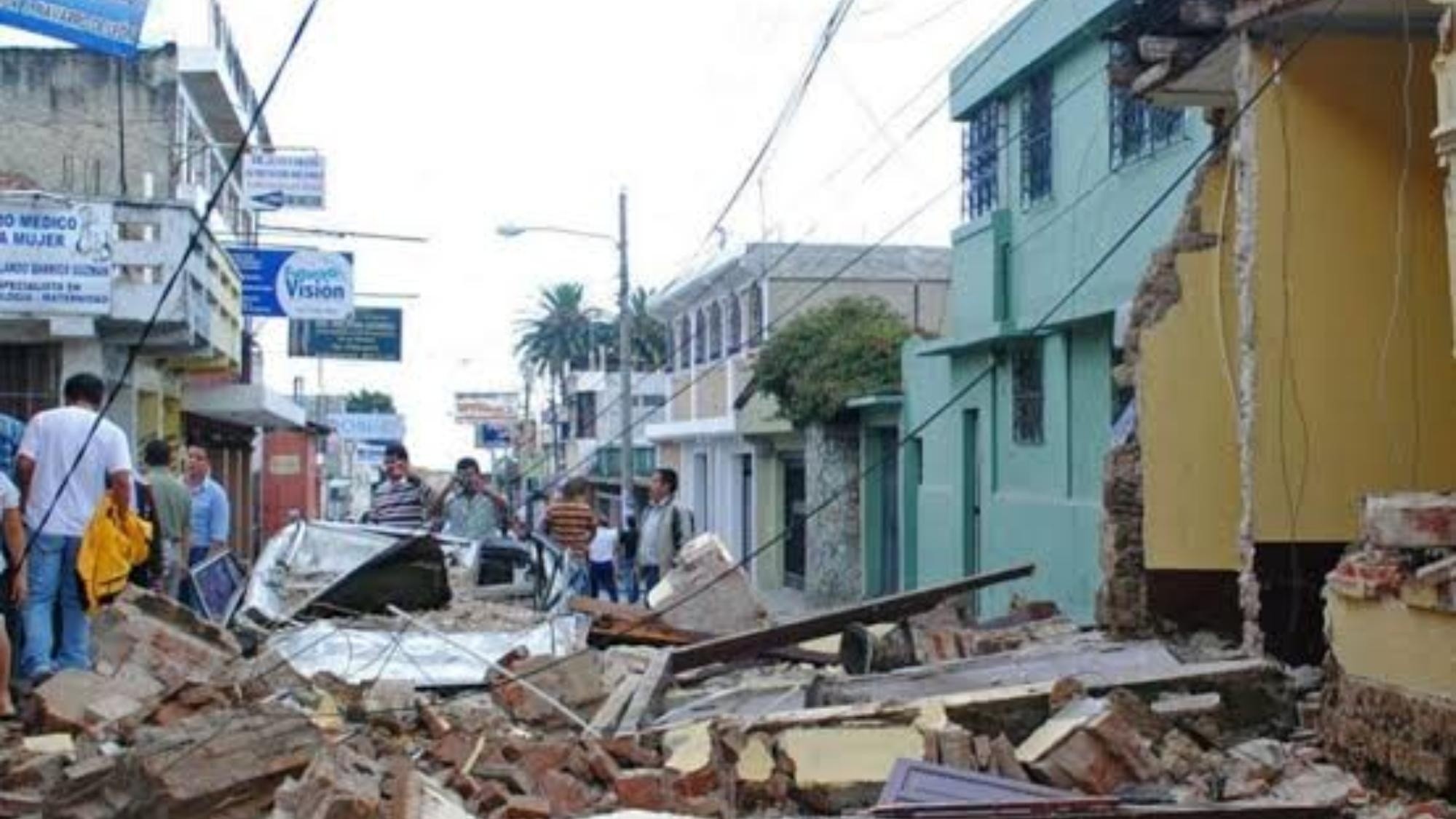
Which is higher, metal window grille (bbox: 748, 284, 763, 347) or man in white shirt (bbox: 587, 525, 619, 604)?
metal window grille (bbox: 748, 284, 763, 347)

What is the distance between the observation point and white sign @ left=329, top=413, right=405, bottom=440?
7375 cm

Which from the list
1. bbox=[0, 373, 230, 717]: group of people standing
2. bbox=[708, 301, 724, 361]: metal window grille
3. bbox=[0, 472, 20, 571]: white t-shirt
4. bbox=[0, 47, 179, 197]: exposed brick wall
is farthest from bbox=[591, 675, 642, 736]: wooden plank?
bbox=[708, 301, 724, 361]: metal window grille

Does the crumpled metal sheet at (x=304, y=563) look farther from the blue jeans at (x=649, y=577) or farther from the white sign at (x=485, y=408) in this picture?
the white sign at (x=485, y=408)

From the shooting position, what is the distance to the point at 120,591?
28.4 ft

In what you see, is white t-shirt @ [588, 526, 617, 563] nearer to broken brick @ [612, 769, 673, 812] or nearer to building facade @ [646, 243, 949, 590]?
broken brick @ [612, 769, 673, 812]

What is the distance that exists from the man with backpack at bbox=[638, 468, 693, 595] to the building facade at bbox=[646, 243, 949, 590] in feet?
43.1

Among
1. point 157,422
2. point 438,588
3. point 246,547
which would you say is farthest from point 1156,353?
point 246,547

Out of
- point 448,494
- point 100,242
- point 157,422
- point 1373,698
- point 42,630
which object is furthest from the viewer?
point 157,422

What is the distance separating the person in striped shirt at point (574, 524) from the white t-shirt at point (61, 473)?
6.82 meters

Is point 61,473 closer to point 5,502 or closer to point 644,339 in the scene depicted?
point 5,502

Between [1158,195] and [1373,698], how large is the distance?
8450 millimetres

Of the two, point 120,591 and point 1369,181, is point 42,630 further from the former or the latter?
point 1369,181

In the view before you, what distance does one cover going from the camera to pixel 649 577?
50.8ft

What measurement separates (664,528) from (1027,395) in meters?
5.25
